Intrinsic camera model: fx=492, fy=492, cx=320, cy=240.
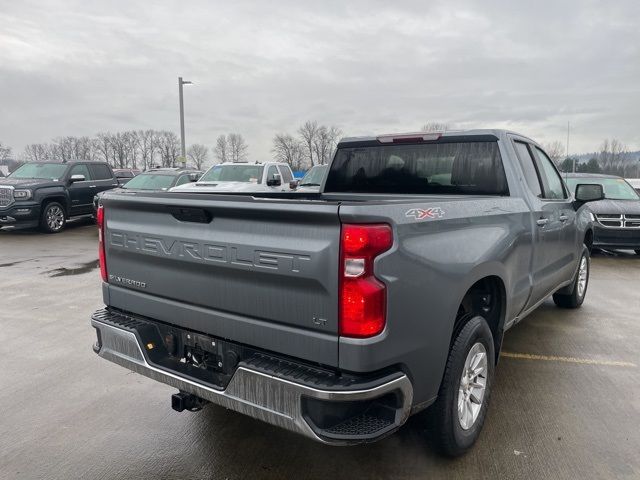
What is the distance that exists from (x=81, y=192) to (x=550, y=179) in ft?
43.1

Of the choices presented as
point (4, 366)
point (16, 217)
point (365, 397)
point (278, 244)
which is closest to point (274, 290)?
point (278, 244)

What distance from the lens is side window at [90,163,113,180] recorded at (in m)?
15.0

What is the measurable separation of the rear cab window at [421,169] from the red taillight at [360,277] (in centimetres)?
201

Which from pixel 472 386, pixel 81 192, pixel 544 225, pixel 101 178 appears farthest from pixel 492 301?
pixel 101 178

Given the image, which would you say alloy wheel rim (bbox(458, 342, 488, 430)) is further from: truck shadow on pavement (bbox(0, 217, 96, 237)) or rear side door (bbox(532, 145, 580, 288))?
truck shadow on pavement (bbox(0, 217, 96, 237))

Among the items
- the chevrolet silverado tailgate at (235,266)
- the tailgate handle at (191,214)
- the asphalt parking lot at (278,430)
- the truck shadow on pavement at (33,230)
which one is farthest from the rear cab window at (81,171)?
the tailgate handle at (191,214)

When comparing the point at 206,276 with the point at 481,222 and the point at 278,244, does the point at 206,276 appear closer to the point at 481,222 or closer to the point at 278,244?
the point at 278,244

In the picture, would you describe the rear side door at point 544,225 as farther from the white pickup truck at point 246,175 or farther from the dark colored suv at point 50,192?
the dark colored suv at point 50,192

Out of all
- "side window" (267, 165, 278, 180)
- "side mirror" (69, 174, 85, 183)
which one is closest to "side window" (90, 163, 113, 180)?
"side mirror" (69, 174, 85, 183)

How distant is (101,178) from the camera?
597 inches

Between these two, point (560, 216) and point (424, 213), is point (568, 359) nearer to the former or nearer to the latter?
point (560, 216)

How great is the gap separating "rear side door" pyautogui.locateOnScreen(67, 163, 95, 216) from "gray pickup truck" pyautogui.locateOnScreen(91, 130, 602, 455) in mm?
12020

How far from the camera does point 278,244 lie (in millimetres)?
2309

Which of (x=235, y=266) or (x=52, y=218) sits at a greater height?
(x=235, y=266)
